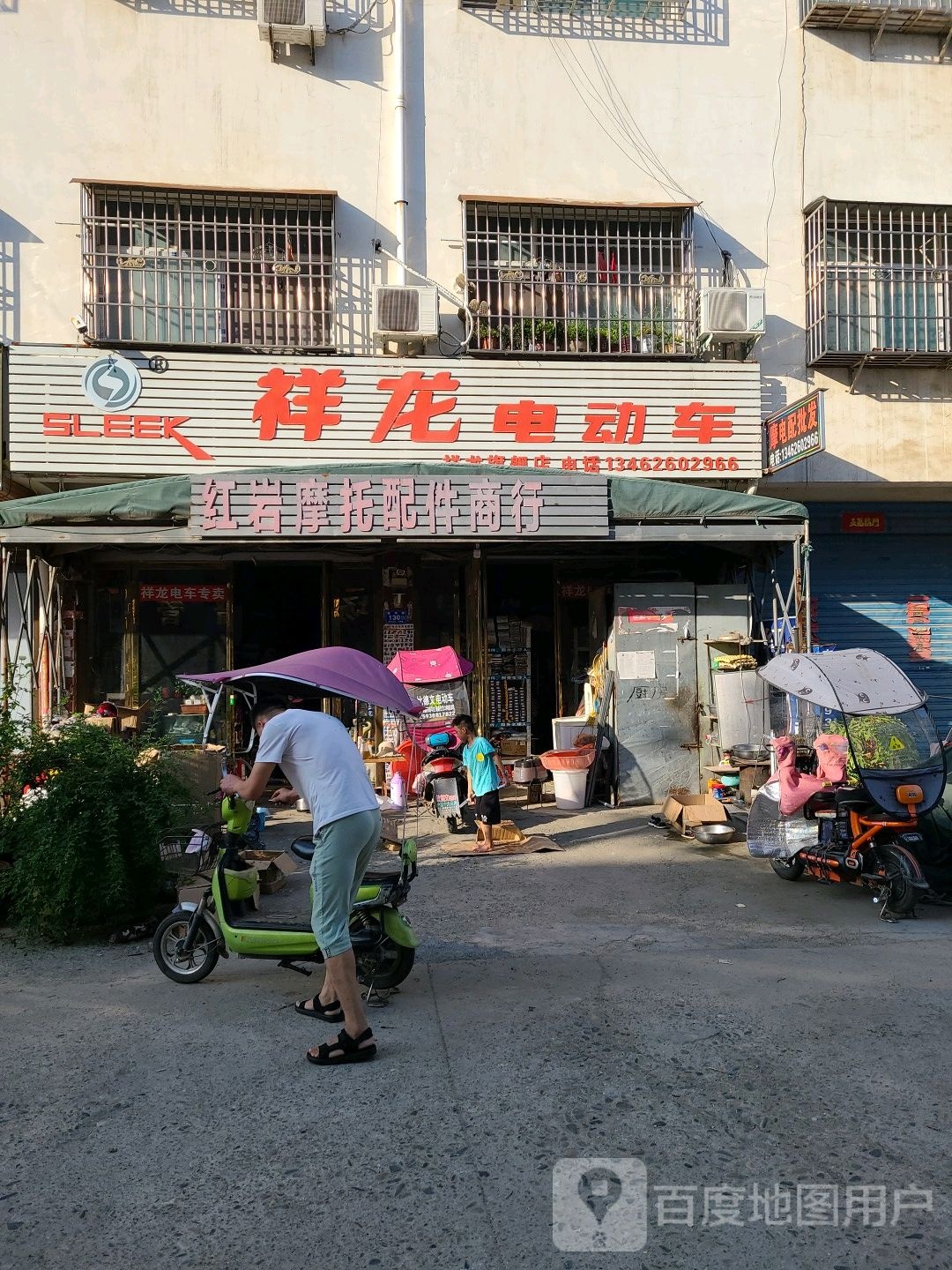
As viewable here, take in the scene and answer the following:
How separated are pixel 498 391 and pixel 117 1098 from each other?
9225 mm

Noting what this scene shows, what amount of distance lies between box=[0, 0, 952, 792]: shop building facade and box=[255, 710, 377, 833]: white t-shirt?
5.92 metres

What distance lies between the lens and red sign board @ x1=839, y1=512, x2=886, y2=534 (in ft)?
45.3

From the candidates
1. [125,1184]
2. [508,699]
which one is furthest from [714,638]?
[125,1184]

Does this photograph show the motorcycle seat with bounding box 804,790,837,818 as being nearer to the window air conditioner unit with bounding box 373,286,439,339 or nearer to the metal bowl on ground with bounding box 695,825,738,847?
the metal bowl on ground with bounding box 695,825,738,847

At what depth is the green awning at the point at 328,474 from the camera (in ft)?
31.7

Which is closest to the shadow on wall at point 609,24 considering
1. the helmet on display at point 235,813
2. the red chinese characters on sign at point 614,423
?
the red chinese characters on sign at point 614,423

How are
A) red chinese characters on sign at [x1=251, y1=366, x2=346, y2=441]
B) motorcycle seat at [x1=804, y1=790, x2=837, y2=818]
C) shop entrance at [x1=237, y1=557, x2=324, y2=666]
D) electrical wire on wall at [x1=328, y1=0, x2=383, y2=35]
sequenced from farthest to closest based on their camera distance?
shop entrance at [x1=237, y1=557, x2=324, y2=666]
electrical wire on wall at [x1=328, y1=0, x2=383, y2=35]
red chinese characters on sign at [x1=251, y1=366, x2=346, y2=441]
motorcycle seat at [x1=804, y1=790, x2=837, y2=818]

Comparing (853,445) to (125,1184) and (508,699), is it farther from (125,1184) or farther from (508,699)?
(125,1184)

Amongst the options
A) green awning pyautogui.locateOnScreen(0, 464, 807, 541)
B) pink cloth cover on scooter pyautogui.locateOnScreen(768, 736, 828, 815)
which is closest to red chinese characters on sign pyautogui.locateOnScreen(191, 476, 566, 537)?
green awning pyautogui.locateOnScreen(0, 464, 807, 541)

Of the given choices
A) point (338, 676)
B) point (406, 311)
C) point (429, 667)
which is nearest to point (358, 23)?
point (406, 311)

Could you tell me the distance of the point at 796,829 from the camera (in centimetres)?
762

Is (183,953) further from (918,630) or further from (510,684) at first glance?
(918,630)

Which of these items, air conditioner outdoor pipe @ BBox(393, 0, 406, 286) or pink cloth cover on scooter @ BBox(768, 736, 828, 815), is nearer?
pink cloth cover on scooter @ BBox(768, 736, 828, 815)

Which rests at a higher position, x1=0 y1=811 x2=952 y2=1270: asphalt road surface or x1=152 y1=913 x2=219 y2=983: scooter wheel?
x1=152 y1=913 x2=219 y2=983: scooter wheel
